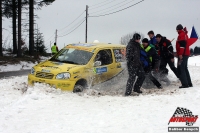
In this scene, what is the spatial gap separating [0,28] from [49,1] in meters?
6.57

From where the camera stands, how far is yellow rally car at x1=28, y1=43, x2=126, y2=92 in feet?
26.0

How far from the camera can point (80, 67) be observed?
27.5ft

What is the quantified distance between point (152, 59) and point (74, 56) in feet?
9.40

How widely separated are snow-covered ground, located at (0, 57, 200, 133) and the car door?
129 cm

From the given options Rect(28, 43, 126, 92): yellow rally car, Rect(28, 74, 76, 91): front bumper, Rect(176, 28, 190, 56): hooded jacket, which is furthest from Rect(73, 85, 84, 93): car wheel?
Rect(176, 28, 190, 56): hooded jacket

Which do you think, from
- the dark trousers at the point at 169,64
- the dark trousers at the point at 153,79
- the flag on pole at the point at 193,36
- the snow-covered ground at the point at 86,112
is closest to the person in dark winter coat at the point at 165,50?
the dark trousers at the point at 169,64

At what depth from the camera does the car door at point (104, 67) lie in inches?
354

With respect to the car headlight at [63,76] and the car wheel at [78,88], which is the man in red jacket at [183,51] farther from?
the car headlight at [63,76]

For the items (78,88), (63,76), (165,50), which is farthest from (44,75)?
(165,50)

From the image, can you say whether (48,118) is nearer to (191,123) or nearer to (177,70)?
(191,123)

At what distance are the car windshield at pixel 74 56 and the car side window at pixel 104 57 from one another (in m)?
0.36

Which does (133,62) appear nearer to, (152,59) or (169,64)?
(152,59)

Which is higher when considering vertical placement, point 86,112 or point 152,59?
point 152,59

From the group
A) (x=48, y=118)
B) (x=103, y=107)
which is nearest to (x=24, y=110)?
(x=48, y=118)
